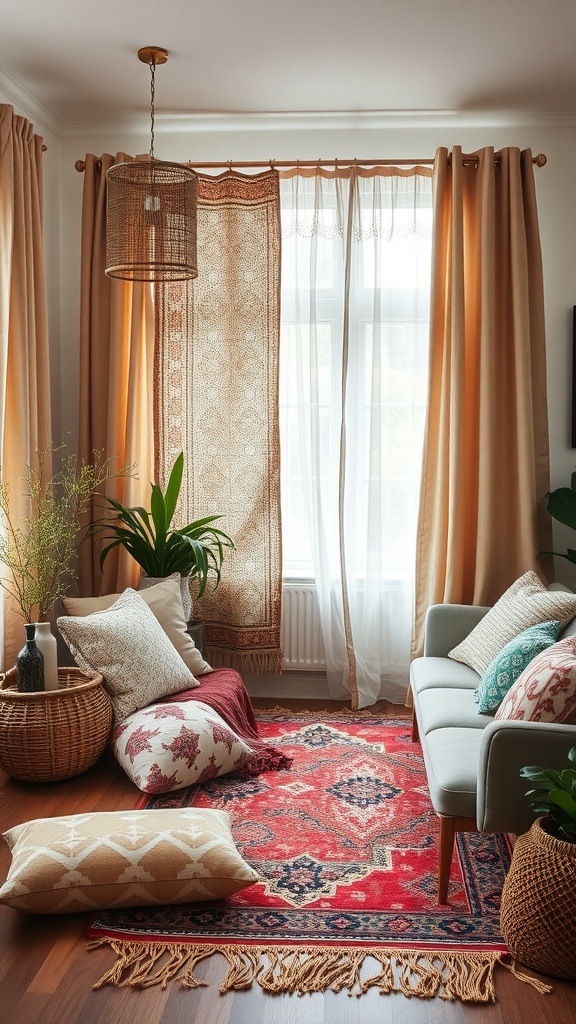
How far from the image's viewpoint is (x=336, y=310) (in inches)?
178

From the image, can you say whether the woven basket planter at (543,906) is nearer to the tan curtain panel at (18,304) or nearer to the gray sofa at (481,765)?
the gray sofa at (481,765)

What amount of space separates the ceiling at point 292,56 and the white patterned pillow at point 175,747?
103 inches

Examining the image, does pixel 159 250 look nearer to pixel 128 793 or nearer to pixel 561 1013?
pixel 128 793

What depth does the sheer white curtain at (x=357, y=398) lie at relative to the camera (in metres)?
4.45

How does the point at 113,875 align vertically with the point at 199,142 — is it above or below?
below

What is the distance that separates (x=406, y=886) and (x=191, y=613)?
2.04 m

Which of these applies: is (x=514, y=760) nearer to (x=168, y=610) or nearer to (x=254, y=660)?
(x=168, y=610)

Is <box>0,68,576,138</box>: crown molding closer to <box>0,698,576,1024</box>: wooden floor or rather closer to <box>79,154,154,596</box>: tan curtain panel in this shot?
<box>79,154,154,596</box>: tan curtain panel

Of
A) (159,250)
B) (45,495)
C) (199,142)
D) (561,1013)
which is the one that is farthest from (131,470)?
(561,1013)

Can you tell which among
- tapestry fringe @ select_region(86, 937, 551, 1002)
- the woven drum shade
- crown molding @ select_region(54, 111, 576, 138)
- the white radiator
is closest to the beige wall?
crown molding @ select_region(54, 111, 576, 138)

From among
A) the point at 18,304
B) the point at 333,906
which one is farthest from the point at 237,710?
the point at 18,304

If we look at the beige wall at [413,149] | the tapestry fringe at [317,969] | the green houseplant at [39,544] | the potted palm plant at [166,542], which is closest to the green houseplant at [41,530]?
the green houseplant at [39,544]

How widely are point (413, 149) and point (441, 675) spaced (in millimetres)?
2662

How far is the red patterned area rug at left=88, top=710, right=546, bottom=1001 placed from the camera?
7.27 ft
